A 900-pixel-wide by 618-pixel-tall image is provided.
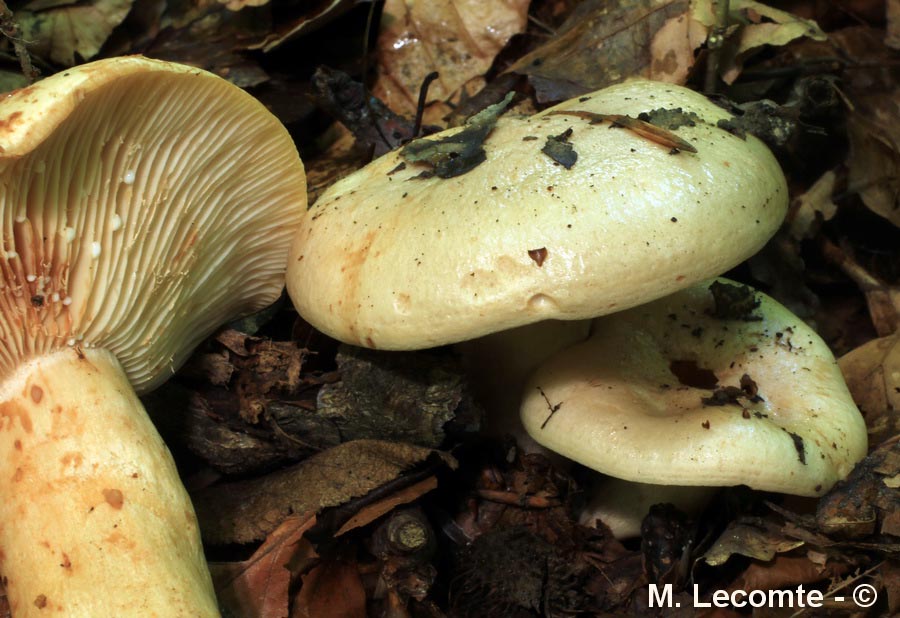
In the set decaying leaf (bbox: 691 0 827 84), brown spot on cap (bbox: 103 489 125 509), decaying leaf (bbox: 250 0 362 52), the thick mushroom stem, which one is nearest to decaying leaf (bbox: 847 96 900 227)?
decaying leaf (bbox: 691 0 827 84)

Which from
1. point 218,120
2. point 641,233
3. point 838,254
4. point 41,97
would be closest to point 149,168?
point 218,120

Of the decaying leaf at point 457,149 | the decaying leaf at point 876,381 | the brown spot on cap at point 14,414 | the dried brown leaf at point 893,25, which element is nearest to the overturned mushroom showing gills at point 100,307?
the brown spot on cap at point 14,414

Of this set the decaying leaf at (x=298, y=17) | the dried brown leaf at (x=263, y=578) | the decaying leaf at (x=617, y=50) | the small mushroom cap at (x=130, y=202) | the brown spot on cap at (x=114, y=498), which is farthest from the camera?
the decaying leaf at (x=298, y=17)

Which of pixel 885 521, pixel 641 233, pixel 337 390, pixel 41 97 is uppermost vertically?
pixel 41 97

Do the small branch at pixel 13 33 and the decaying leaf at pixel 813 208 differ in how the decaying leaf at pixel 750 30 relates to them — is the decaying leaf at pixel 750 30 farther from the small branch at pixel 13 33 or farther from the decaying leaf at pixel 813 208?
the small branch at pixel 13 33

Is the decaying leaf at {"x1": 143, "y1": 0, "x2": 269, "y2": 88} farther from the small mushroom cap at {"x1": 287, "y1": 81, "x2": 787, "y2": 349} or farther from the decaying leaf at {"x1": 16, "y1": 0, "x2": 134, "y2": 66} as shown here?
the small mushroom cap at {"x1": 287, "y1": 81, "x2": 787, "y2": 349}

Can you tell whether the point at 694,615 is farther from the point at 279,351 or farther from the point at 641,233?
the point at 279,351

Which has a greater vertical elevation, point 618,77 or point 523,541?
point 618,77
